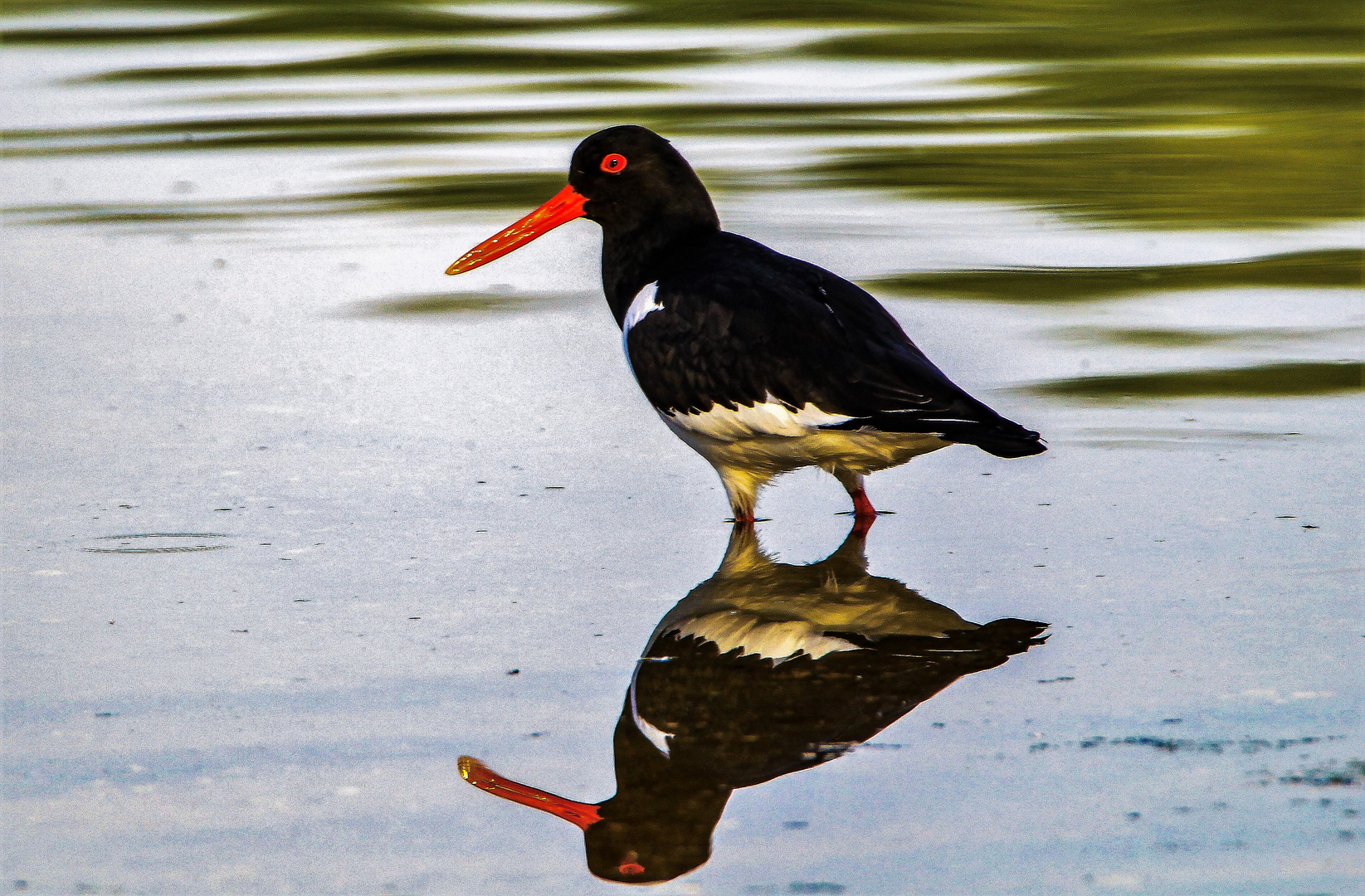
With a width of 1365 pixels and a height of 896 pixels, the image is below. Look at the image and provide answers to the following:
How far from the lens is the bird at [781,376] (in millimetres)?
4695

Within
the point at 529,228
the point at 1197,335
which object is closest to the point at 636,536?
the point at 529,228

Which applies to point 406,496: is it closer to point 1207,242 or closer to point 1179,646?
point 1179,646

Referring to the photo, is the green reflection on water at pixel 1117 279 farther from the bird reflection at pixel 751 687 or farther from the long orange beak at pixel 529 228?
the bird reflection at pixel 751 687

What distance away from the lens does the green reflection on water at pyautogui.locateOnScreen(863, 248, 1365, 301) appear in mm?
7887

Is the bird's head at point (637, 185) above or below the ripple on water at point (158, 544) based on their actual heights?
above

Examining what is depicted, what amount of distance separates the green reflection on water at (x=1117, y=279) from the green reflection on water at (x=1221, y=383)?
1302mm

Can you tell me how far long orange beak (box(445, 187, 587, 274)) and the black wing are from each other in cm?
84

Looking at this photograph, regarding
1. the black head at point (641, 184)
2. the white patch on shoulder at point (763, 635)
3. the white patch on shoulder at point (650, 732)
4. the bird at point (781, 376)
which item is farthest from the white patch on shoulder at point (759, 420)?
the white patch on shoulder at point (650, 732)

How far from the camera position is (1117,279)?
26.6ft

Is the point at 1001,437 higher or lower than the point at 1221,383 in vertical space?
higher

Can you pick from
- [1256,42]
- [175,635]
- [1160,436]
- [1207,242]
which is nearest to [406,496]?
[175,635]

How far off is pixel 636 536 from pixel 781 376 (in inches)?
25.1

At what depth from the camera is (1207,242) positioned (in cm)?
880

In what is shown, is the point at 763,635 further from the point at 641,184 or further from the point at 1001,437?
the point at 641,184
